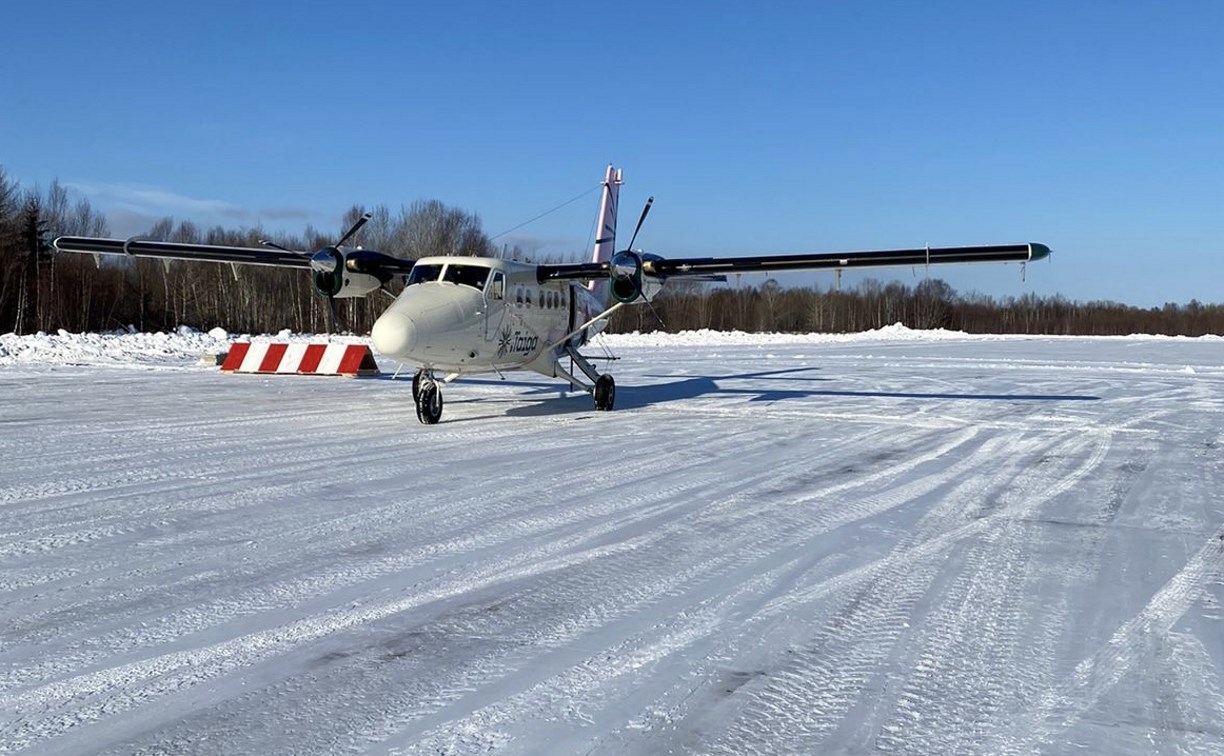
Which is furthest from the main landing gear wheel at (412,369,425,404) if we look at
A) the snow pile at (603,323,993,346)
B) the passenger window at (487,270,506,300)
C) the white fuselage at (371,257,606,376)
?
the snow pile at (603,323,993,346)

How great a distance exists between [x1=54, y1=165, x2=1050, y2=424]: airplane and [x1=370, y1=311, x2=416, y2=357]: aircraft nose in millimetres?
14

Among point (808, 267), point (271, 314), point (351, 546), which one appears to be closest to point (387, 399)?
point (808, 267)

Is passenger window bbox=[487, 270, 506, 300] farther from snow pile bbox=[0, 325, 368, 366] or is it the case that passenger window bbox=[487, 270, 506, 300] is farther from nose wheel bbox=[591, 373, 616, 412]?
snow pile bbox=[0, 325, 368, 366]

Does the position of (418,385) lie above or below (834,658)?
above

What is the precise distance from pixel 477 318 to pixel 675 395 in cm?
648

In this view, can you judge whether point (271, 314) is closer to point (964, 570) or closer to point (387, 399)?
point (387, 399)

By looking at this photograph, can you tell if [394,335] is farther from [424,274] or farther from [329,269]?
[329,269]

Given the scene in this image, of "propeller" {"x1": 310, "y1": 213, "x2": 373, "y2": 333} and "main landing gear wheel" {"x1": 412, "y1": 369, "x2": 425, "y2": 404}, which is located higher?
"propeller" {"x1": 310, "y1": 213, "x2": 373, "y2": 333}

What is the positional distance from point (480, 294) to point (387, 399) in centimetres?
410

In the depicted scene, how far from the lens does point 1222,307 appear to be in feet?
447

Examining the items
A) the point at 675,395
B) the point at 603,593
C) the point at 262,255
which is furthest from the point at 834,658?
the point at 262,255

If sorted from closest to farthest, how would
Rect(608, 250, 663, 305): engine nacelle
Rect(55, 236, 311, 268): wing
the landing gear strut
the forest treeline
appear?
the landing gear strut < Rect(608, 250, 663, 305): engine nacelle < Rect(55, 236, 311, 268): wing < the forest treeline

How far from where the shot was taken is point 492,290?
15.0 metres

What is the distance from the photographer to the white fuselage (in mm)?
13039
